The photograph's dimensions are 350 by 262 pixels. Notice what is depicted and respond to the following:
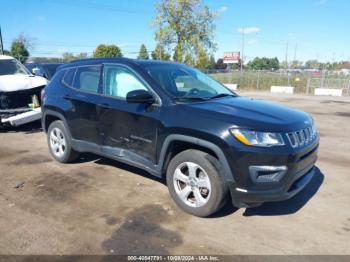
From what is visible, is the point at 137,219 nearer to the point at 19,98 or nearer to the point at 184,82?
the point at 184,82

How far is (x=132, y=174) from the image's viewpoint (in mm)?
5152

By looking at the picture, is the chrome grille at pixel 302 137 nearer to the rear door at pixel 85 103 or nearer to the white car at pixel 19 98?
the rear door at pixel 85 103

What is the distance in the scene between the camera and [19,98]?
8141mm

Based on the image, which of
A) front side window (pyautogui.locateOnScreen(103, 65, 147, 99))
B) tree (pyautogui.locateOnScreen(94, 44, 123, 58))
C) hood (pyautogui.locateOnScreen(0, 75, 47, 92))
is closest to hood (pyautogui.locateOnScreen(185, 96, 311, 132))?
front side window (pyautogui.locateOnScreen(103, 65, 147, 99))

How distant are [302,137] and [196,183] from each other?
50.6 inches

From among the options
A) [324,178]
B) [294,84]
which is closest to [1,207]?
[324,178]

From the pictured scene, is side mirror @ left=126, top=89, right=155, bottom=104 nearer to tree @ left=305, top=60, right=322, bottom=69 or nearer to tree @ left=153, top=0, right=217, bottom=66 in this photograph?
tree @ left=153, top=0, right=217, bottom=66

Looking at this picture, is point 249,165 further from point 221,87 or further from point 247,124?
point 221,87

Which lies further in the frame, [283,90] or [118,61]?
[283,90]

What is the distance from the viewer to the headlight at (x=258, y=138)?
130 inches

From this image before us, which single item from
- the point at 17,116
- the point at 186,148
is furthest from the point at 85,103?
the point at 17,116

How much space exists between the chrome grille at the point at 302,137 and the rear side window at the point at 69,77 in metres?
3.55

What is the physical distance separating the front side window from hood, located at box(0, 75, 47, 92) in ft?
14.6

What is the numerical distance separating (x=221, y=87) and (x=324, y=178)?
217 centimetres
